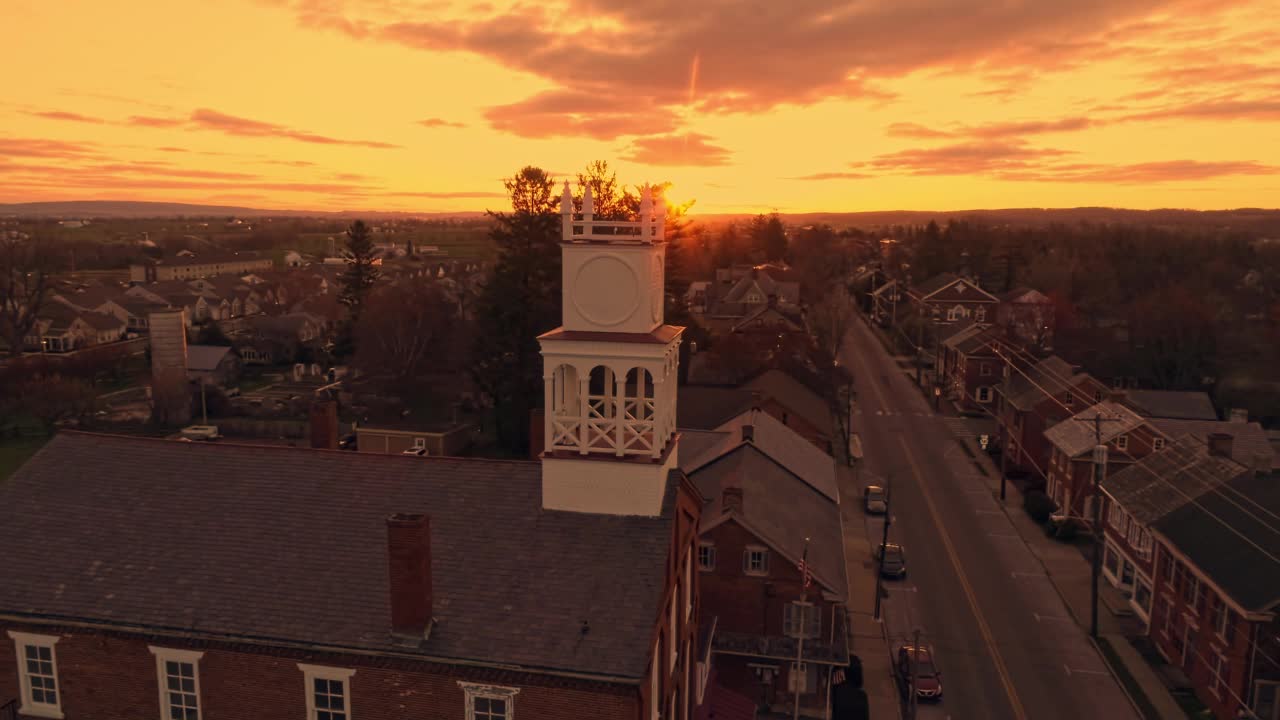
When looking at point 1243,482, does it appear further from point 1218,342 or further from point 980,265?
point 980,265

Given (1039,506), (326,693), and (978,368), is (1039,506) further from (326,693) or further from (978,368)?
(326,693)

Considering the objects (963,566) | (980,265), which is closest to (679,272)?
(963,566)

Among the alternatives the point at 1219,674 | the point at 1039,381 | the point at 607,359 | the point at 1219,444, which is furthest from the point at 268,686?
the point at 1039,381

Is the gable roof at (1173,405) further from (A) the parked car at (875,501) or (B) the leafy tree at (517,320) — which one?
(B) the leafy tree at (517,320)

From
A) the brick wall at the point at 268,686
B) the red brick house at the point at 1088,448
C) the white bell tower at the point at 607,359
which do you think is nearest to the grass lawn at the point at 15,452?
the brick wall at the point at 268,686

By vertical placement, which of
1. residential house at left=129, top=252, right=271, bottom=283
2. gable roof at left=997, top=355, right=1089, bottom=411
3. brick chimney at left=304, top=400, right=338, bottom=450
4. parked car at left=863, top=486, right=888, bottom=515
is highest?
brick chimney at left=304, top=400, right=338, bottom=450

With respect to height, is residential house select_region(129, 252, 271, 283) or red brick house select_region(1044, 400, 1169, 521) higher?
residential house select_region(129, 252, 271, 283)

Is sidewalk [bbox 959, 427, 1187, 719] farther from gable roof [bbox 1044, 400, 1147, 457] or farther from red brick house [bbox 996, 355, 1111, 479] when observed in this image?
gable roof [bbox 1044, 400, 1147, 457]

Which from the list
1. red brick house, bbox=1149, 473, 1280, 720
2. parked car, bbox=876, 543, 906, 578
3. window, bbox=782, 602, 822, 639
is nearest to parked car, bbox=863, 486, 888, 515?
parked car, bbox=876, 543, 906, 578
